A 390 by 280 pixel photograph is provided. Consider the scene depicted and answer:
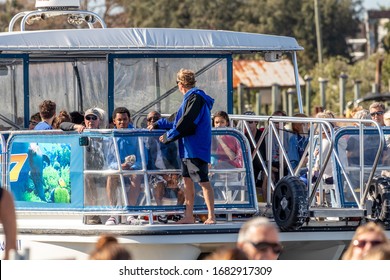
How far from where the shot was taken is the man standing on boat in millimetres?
11305

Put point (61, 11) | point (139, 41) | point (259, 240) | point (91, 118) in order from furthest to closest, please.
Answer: point (61, 11) < point (139, 41) < point (91, 118) < point (259, 240)

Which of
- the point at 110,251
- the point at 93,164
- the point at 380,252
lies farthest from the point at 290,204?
the point at 110,251

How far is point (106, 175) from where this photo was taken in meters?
11.3

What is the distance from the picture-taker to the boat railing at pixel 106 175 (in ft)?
37.1

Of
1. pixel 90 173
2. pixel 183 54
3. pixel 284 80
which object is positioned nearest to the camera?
pixel 90 173

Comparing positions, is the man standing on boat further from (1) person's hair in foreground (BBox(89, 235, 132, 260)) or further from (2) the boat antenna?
(1) person's hair in foreground (BBox(89, 235, 132, 260))

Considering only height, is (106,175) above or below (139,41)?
below

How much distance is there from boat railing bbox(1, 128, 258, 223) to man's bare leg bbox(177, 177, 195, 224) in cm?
9

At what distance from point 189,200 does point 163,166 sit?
1.29ft

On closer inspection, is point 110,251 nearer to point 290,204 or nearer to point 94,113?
point 290,204
